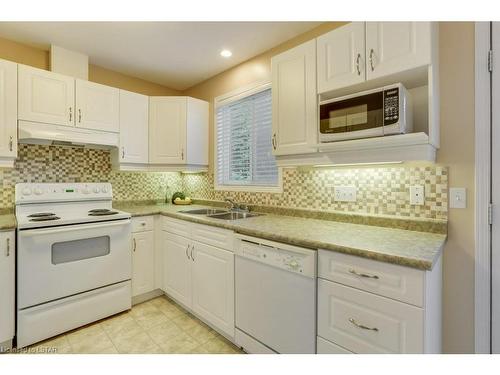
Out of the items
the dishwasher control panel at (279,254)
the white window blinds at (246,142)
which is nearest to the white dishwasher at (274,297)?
the dishwasher control panel at (279,254)

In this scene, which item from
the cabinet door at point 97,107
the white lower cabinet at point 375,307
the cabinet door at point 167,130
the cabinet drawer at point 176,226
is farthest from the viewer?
the cabinet door at point 167,130

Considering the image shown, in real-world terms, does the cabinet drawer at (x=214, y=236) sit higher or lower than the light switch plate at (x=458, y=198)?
lower

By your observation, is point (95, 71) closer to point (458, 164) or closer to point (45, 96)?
point (45, 96)

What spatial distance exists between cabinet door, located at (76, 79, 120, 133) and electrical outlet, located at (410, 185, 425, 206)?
266 cm

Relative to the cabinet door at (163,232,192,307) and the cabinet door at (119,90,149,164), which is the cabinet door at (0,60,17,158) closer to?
the cabinet door at (119,90,149,164)

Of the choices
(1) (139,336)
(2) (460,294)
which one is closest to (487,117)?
(2) (460,294)

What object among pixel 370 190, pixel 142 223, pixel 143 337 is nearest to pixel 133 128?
pixel 142 223

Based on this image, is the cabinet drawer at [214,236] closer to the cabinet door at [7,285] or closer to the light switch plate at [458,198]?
the cabinet door at [7,285]

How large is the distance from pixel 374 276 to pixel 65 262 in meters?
2.19

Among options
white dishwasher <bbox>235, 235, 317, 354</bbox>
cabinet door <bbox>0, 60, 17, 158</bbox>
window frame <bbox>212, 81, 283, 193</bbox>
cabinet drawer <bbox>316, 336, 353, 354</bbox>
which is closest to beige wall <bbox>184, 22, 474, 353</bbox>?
cabinet drawer <bbox>316, 336, 353, 354</bbox>

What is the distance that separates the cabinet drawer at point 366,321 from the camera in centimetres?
110

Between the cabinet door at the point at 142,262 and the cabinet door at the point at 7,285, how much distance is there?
0.85 meters

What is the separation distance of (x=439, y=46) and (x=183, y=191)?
301 centimetres

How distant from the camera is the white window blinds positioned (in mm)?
2605
